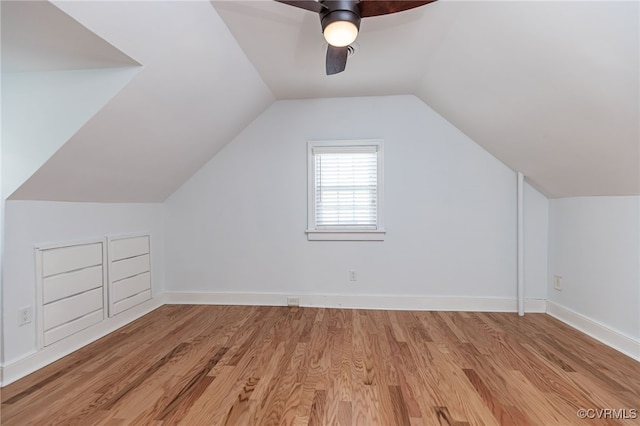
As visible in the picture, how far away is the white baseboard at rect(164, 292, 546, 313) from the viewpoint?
338cm

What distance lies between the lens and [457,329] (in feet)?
9.43

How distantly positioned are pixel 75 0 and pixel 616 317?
3.96 metres

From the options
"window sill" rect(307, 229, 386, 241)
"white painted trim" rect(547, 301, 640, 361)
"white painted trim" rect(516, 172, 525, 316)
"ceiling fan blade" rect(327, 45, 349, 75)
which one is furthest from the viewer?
"window sill" rect(307, 229, 386, 241)

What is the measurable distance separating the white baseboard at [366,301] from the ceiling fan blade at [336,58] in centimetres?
237

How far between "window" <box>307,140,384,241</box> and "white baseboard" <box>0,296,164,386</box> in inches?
→ 77.9

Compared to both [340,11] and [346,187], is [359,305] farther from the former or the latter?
[340,11]

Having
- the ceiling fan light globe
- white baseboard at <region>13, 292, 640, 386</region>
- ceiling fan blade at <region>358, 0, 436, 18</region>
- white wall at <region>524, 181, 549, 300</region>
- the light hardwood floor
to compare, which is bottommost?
the light hardwood floor

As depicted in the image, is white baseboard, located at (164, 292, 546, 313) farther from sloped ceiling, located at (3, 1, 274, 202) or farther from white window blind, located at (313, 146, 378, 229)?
sloped ceiling, located at (3, 1, 274, 202)

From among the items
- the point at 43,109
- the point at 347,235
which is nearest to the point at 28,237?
the point at 43,109

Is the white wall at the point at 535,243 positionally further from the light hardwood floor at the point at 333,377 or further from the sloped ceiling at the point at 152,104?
the sloped ceiling at the point at 152,104

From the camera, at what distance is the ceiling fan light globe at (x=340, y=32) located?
1.63 meters

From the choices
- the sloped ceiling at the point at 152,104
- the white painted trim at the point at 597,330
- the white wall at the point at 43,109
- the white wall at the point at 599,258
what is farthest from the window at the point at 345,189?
the white wall at the point at 43,109

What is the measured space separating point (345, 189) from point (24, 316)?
287 cm

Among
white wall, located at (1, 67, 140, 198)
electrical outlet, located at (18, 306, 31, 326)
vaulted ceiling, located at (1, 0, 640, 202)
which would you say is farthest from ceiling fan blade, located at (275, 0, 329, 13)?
electrical outlet, located at (18, 306, 31, 326)
